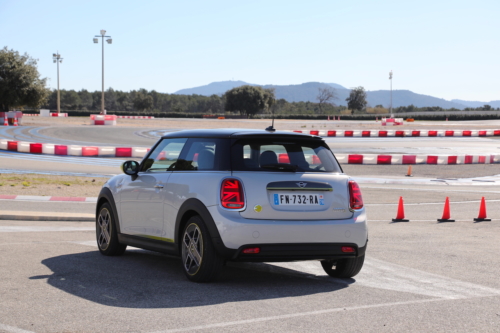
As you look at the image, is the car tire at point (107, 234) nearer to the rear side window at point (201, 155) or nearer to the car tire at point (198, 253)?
the rear side window at point (201, 155)

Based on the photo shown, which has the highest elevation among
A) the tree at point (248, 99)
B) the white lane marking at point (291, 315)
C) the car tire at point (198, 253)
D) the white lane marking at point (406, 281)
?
the tree at point (248, 99)

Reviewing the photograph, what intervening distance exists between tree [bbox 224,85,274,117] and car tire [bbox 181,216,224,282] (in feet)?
405

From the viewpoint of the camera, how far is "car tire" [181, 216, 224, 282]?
6.53 m

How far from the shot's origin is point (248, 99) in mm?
130375

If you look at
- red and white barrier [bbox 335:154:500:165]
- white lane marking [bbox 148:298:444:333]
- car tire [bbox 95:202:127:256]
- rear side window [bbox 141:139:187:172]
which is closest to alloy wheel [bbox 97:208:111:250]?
car tire [bbox 95:202:127:256]

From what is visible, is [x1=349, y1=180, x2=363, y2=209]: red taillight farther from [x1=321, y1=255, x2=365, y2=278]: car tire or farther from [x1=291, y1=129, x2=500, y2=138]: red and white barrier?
[x1=291, y1=129, x2=500, y2=138]: red and white barrier

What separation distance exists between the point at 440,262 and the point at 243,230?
3.26 meters

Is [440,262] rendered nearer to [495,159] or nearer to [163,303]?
[163,303]

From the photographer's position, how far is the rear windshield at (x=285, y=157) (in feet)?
22.0

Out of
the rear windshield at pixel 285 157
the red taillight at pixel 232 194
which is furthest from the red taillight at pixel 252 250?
the rear windshield at pixel 285 157

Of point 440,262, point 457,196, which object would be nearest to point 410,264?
point 440,262

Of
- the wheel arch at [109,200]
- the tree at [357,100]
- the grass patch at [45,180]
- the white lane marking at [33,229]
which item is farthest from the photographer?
the tree at [357,100]

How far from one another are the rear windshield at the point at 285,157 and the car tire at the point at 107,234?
234cm

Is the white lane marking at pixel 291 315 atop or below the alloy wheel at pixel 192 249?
below
